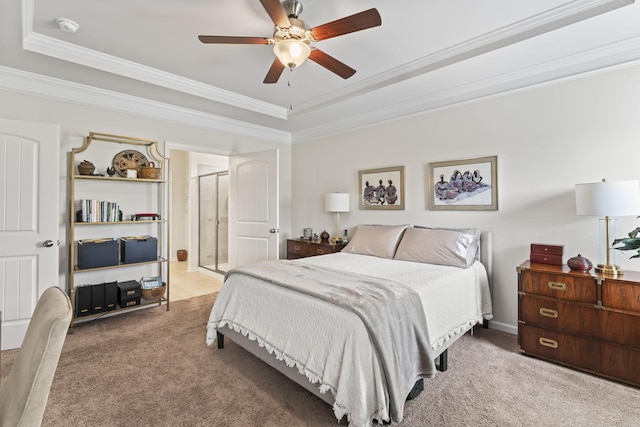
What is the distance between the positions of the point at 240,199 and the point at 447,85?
310 cm

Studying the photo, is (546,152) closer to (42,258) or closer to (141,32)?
(141,32)

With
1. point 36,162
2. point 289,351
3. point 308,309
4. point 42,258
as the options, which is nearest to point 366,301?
point 308,309

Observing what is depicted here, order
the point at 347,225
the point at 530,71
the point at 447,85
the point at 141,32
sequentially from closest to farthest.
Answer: the point at 141,32, the point at 530,71, the point at 447,85, the point at 347,225

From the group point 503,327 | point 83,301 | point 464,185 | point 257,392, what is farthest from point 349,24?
point 83,301

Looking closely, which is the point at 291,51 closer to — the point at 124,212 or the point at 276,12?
the point at 276,12

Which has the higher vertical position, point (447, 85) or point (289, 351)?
point (447, 85)

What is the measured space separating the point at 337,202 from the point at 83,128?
3041 mm

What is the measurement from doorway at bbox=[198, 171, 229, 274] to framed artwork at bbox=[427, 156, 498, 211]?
392 centimetres

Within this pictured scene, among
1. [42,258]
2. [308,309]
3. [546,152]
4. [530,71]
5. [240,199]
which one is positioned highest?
[530,71]

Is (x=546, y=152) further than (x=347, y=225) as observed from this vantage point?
No

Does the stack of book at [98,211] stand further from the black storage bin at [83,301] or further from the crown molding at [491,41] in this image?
the crown molding at [491,41]

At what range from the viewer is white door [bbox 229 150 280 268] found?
416 cm

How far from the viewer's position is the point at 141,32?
7.98 feet

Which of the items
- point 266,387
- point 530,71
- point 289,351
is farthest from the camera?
point 530,71
